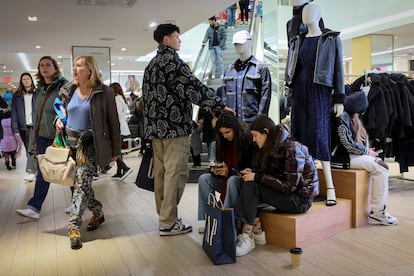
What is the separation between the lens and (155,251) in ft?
10.6

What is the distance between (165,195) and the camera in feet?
11.6

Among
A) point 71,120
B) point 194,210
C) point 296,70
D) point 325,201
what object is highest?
point 296,70

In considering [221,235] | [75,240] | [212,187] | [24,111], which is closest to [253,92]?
[212,187]

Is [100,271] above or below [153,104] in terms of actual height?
below

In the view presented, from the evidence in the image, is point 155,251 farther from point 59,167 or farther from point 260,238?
point 59,167

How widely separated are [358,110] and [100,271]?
269 cm

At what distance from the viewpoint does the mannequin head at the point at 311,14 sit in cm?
364

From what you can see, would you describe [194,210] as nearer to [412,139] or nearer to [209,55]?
[412,139]

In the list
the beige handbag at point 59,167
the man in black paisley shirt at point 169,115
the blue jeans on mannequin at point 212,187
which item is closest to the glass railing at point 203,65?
the man in black paisley shirt at point 169,115

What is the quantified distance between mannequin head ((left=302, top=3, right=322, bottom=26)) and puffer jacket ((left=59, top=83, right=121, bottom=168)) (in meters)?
1.77

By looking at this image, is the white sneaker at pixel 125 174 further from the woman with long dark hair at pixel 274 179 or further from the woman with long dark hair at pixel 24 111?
the woman with long dark hair at pixel 274 179

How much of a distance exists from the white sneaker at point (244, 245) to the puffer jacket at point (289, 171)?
0.42 m

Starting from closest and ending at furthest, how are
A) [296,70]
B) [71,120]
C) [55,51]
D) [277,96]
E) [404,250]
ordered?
1. [404,250]
2. [71,120]
3. [296,70]
4. [277,96]
5. [55,51]

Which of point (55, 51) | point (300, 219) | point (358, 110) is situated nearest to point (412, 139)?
point (358, 110)
